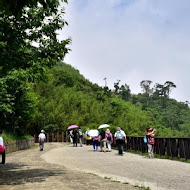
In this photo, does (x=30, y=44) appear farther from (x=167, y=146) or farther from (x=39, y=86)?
(x=39, y=86)

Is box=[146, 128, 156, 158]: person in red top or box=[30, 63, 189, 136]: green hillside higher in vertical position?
box=[30, 63, 189, 136]: green hillside

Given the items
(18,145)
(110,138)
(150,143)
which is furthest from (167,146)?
(18,145)

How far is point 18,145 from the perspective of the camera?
79.8 feet

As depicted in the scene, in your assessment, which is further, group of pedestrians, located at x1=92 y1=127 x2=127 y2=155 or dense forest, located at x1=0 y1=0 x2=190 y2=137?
group of pedestrians, located at x1=92 y1=127 x2=127 y2=155

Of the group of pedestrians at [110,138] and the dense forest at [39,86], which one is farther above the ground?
the dense forest at [39,86]

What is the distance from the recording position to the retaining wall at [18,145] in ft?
70.9

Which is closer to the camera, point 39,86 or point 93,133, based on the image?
point 93,133

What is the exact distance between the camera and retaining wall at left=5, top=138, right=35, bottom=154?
21.6 meters

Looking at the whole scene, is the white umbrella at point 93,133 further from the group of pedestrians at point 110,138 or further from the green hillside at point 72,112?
the green hillside at point 72,112

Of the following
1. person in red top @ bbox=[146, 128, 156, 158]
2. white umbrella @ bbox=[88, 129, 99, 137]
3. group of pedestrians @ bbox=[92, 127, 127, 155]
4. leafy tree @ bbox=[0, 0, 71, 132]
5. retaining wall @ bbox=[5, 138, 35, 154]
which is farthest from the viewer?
retaining wall @ bbox=[5, 138, 35, 154]

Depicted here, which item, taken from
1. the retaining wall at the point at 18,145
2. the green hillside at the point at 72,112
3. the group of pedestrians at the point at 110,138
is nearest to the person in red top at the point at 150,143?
the group of pedestrians at the point at 110,138

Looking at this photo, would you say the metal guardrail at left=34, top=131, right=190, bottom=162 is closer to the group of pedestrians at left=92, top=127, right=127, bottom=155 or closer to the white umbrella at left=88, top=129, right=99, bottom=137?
the group of pedestrians at left=92, top=127, right=127, bottom=155

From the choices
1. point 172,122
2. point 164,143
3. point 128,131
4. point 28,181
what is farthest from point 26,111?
point 172,122

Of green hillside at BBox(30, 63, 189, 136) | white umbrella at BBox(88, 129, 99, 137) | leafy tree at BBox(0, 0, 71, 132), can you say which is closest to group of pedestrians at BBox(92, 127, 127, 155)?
white umbrella at BBox(88, 129, 99, 137)
